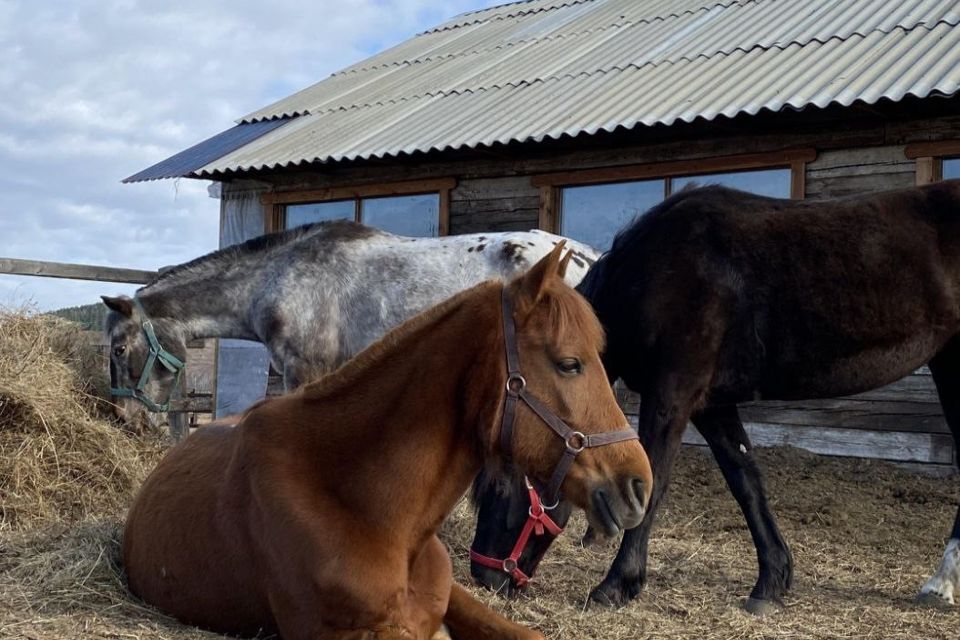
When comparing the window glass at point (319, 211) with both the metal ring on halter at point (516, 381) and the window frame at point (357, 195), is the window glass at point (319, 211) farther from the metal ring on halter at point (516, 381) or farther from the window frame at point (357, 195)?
the metal ring on halter at point (516, 381)

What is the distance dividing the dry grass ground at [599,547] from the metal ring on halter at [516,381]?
1310 millimetres

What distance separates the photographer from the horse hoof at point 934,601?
4.46 m

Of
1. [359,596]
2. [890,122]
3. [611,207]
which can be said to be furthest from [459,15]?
[359,596]

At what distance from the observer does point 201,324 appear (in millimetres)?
6602

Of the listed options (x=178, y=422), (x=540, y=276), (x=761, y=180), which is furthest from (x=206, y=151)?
(x=540, y=276)

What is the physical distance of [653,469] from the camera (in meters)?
4.43

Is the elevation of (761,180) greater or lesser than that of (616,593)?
greater

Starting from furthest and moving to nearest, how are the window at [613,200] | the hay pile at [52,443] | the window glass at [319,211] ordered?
1. the window glass at [319,211]
2. the window at [613,200]
3. the hay pile at [52,443]

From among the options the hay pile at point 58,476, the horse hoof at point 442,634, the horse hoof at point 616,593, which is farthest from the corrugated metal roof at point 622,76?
the horse hoof at point 442,634

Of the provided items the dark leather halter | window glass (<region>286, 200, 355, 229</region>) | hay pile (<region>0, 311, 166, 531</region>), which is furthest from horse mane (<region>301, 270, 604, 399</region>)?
window glass (<region>286, 200, 355, 229</region>)

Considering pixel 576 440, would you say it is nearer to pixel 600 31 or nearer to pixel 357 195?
pixel 357 195

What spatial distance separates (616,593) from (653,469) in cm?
57

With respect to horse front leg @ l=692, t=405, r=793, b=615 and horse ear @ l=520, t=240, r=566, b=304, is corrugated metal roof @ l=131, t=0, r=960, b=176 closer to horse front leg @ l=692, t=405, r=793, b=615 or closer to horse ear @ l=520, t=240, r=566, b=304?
horse front leg @ l=692, t=405, r=793, b=615

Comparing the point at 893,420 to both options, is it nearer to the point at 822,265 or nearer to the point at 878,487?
the point at 878,487
